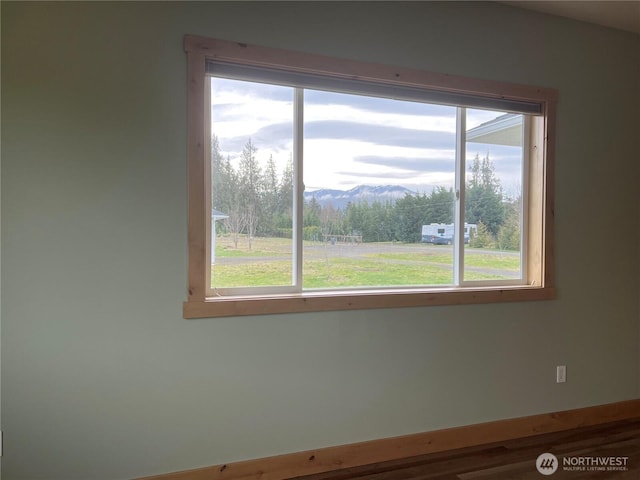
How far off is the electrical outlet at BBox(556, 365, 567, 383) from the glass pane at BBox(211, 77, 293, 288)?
6.28 ft

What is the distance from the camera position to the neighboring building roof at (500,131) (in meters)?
2.69

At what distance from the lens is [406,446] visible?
243 cm

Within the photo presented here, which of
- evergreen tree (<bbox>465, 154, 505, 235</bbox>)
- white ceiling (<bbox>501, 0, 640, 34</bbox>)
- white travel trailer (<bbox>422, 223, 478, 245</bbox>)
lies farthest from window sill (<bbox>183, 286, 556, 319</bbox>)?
white ceiling (<bbox>501, 0, 640, 34</bbox>)

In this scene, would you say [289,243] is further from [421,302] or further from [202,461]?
[202,461]

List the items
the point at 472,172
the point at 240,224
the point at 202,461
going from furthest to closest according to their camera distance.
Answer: the point at 472,172
the point at 240,224
the point at 202,461

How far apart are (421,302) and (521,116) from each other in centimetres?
145

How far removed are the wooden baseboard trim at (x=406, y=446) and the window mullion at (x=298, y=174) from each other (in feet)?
3.23

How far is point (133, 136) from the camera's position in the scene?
6.43 ft

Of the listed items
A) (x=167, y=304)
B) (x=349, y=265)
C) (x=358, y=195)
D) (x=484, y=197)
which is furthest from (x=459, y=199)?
(x=167, y=304)

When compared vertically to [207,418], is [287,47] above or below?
above

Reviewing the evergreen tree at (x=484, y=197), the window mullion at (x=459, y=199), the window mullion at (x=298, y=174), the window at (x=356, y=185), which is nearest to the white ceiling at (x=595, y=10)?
the window at (x=356, y=185)

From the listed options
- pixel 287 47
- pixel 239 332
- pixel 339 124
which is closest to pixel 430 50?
pixel 339 124

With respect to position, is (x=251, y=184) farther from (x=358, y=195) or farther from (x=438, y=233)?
(x=438, y=233)

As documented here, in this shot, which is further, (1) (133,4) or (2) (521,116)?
(2) (521,116)
